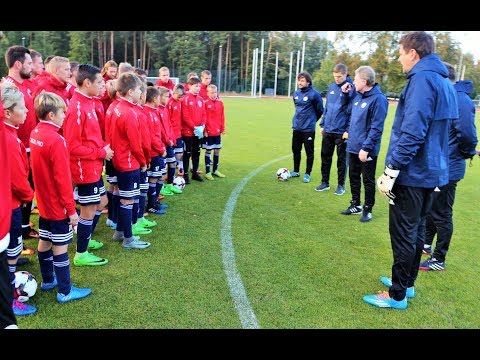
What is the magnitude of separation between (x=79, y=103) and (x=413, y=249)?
3883 mm

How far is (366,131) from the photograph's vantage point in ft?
22.3

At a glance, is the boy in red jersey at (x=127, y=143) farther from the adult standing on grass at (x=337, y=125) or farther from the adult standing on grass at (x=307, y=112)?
the adult standing on grass at (x=307, y=112)

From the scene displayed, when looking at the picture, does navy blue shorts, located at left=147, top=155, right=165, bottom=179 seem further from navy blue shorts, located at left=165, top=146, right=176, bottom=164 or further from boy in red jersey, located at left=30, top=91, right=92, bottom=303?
boy in red jersey, located at left=30, top=91, right=92, bottom=303

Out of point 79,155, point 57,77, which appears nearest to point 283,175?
point 57,77

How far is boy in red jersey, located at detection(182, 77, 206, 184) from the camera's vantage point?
8.55 meters

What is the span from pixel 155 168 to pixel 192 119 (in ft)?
7.36

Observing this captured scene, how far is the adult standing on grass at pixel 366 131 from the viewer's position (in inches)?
255

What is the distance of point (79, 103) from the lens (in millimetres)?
4457

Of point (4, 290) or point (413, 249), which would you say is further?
point (413, 249)

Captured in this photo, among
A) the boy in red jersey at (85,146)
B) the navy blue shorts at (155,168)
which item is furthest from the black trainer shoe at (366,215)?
the boy in red jersey at (85,146)

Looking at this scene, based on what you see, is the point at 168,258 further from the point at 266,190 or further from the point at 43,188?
the point at 266,190

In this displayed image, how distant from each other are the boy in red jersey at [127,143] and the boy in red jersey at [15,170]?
1.36 meters
